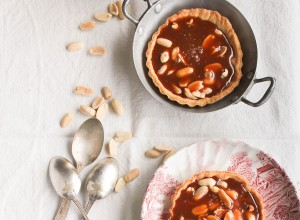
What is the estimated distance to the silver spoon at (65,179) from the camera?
1408 millimetres

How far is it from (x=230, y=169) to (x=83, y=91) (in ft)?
1.37

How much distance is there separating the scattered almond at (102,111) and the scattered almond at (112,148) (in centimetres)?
7

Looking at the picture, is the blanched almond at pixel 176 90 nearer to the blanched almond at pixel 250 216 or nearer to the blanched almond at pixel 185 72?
the blanched almond at pixel 185 72

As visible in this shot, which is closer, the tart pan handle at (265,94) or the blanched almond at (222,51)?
the tart pan handle at (265,94)

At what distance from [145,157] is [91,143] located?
0.46ft

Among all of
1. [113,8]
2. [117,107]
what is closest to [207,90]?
[117,107]

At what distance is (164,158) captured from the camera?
57.9 inches

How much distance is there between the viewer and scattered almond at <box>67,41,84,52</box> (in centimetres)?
150

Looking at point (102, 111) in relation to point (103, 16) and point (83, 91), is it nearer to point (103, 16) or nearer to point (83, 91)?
point (83, 91)

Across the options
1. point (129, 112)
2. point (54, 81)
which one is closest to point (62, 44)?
point (54, 81)

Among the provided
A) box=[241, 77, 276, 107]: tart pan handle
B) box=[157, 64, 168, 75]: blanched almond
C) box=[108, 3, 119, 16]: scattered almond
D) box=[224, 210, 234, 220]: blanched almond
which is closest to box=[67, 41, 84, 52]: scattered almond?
box=[108, 3, 119, 16]: scattered almond

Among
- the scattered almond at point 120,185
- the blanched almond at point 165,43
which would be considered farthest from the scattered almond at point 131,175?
the blanched almond at point 165,43

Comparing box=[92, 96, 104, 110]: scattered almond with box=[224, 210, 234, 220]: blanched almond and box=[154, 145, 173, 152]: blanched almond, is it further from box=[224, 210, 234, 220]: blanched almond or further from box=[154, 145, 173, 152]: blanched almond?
box=[224, 210, 234, 220]: blanched almond

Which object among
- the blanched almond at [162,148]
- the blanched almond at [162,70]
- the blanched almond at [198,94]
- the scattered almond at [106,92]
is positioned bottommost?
the blanched almond at [162,148]
